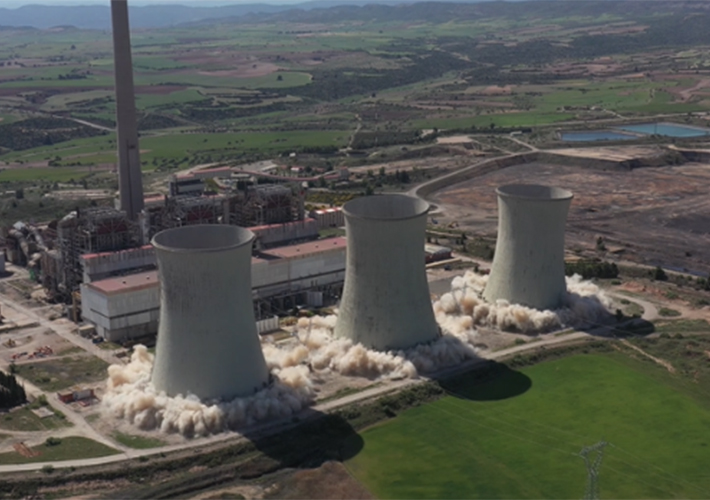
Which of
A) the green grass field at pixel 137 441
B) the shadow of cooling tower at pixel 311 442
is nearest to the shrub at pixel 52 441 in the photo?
the green grass field at pixel 137 441

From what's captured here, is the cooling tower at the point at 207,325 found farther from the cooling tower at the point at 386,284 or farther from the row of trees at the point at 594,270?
the row of trees at the point at 594,270

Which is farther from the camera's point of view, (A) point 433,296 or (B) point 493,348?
(A) point 433,296

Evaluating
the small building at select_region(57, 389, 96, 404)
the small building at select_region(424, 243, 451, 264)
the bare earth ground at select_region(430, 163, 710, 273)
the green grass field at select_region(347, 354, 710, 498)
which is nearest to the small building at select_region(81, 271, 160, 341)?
the small building at select_region(57, 389, 96, 404)

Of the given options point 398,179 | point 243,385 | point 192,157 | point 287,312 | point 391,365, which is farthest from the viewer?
point 192,157

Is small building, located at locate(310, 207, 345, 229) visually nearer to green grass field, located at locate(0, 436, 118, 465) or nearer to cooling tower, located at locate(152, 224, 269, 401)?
cooling tower, located at locate(152, 224, 269, 401)

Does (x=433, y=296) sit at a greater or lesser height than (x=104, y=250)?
lesser

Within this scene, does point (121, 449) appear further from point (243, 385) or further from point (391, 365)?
point (391, 365)

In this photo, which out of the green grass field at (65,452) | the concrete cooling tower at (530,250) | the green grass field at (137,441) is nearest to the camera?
the green grass field at (65,452)

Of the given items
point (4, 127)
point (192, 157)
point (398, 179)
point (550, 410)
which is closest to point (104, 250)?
point (550, 410)
